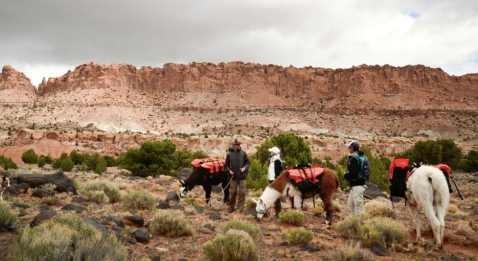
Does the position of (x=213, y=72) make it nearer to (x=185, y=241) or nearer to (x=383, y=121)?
(x=383, y=121)

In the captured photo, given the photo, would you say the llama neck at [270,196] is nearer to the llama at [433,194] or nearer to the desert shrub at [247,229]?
the desert shrub at [247,229]

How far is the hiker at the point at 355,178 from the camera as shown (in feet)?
24.0

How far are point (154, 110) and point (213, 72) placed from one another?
34344 mm

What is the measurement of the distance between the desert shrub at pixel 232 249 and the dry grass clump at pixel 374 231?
8.38ft

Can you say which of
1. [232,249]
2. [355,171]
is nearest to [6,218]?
[232,249]

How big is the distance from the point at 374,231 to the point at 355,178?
1.61 m

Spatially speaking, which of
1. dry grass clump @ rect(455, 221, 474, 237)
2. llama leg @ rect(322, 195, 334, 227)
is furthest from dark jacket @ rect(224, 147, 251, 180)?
dry grass clump @ rect(455, 221, 474, 237)

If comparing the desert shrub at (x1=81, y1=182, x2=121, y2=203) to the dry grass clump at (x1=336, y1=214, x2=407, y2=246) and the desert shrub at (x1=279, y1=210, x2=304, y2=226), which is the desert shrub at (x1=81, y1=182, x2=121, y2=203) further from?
the dry grass clump at (x1=336, y1=214, x2=407, y2=246)

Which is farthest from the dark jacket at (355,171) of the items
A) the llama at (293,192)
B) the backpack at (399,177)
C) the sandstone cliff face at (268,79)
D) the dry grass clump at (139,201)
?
the sandstone cliff face at (268,79)

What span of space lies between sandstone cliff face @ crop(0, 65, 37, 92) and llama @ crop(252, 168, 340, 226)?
13298 centimetres

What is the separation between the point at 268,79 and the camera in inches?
4633

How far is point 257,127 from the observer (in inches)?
2987

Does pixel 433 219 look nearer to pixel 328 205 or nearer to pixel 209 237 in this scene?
pixel 328 205

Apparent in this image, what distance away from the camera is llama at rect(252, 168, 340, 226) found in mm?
7625
